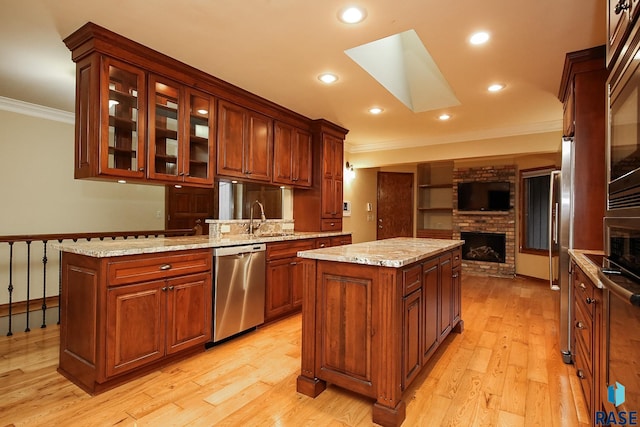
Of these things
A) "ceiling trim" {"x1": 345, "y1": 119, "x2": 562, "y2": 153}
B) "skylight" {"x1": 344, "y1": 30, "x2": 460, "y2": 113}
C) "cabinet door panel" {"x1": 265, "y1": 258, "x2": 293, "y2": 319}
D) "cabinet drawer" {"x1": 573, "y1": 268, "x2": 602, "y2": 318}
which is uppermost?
"skylight" {"x1": 344, "y1": 30, "x2": 460, "y2": 113}

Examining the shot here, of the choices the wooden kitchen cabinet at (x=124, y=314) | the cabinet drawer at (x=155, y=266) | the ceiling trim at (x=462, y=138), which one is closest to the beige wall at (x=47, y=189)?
the wooden kitchen cabinet at (x=124, y=314)

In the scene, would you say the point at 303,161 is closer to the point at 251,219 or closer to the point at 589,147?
the point at 251,219

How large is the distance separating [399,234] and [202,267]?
5.35 meters

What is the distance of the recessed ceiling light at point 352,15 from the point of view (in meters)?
2.04

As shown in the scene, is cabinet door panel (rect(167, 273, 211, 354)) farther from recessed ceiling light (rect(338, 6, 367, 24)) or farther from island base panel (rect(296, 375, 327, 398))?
recessed ceiling light (rect(338, 6, 367, 24))

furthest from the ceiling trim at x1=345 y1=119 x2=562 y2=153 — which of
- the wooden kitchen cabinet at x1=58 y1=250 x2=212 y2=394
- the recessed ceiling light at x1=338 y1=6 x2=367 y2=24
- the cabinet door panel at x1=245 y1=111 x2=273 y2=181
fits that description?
the wooden kitchen cabinet at x1=58 y1=250 x2=212 y2=394

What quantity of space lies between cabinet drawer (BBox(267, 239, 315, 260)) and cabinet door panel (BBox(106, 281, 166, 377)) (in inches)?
45.2

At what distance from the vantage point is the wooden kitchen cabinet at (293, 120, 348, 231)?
450 cm

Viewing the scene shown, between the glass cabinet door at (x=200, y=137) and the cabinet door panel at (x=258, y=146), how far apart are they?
1.58 feet

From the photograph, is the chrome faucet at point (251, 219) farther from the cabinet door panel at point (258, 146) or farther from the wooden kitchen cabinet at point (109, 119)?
the wooden kitchen cabinet at point (109, 119)

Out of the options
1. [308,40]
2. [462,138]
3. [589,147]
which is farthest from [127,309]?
[462,138]

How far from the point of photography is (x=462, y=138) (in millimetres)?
5070

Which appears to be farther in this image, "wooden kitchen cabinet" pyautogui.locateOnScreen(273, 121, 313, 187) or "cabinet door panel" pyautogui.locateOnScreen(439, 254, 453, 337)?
"wooden kitchen cabinet" pyautogui.locateOnScreen(273, 121, 313, 187)

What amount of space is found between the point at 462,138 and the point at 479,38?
2897 millimetres
